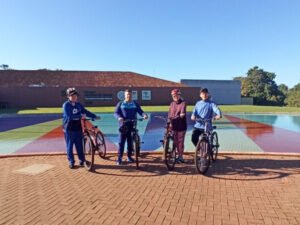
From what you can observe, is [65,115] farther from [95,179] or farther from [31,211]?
[31,211]

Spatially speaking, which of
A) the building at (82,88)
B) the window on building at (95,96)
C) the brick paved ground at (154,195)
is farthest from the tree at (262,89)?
the brick paved ground at (154,195)

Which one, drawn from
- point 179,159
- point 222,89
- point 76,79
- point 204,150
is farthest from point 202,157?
point 222,89

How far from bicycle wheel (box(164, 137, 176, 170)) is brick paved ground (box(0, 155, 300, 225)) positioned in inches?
6.2

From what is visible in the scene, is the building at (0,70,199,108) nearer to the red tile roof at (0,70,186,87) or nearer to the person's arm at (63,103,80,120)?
the red tile roof at (0,70,186,87)

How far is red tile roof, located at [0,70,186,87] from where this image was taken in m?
37.8

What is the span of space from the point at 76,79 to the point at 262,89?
35.8 m

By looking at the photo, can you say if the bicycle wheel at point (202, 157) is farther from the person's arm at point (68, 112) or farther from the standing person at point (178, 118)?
the person's arm at point (68, 112)

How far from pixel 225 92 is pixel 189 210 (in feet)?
152

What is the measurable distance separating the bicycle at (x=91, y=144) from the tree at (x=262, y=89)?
48.5 metres

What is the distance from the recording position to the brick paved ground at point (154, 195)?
3.60 metres

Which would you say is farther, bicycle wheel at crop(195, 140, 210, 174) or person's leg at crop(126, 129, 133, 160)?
person's leg at crop(126, 129, 133, 160)

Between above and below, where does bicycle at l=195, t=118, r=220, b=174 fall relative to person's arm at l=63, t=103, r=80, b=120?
below

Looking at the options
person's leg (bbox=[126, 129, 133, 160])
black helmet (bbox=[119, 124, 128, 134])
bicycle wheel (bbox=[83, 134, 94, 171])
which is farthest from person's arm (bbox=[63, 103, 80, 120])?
person's leg (bbox=[126, 129, 133, 160])

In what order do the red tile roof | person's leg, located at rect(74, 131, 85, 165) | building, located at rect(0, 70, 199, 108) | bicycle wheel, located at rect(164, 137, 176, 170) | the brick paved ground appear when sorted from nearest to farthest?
the brick paved ground, bicycle wheel, located at rect(164, 137, 176, 170), person's leg, located at rect(74, 131, 85, 165), building, located at rect(0, 70, 199, 108), the red tile roof
